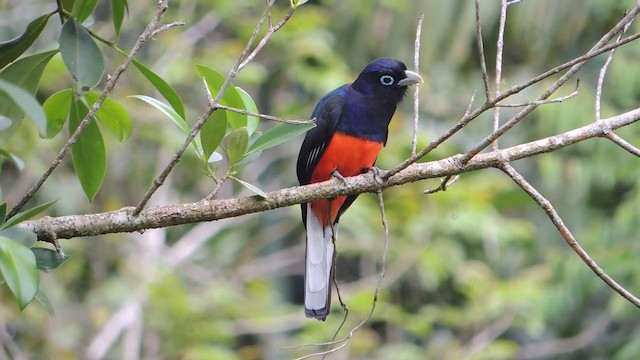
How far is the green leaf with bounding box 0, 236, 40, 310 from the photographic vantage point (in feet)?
6.13

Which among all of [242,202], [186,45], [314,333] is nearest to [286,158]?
[186,45]

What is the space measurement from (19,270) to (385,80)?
7.73 ft

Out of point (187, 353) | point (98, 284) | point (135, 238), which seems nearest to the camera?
point (187, 353)

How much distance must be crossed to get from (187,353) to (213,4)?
2.71m

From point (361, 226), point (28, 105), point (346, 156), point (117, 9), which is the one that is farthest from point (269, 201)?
point (361, 226)

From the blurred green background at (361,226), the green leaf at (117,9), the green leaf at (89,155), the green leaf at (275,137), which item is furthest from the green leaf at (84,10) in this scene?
the blurred green background at (361,226)

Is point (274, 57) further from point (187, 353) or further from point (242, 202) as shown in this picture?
point (242, 202)

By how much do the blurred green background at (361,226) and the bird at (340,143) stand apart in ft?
6.00

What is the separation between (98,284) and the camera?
655 centimetres

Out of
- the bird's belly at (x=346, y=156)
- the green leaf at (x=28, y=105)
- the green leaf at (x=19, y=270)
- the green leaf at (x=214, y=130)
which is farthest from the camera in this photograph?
the bird's belly at (x=346, y=156)

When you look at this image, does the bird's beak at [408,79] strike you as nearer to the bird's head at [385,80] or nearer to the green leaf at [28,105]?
the bird's head at [385,80]

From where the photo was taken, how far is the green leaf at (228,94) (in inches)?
95.7

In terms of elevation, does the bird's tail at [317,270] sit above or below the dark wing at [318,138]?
below

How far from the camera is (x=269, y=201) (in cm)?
240
